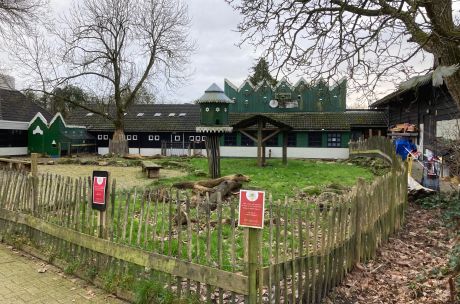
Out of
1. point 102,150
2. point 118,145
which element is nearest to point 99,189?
point 118,145

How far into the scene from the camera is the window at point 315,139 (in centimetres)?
3195

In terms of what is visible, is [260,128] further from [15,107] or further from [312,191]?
[15,107]

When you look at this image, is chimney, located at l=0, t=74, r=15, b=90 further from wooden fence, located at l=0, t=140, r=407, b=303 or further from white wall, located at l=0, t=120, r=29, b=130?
wooden fence, located at l=0, t=140, r=407, b=303

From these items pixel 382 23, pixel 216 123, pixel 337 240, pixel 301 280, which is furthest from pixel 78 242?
pixel 216 123

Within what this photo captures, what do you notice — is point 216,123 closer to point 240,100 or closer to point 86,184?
point 86,184

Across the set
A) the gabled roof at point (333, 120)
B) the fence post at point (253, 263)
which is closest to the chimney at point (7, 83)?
the gabled roof at point (333, 120)

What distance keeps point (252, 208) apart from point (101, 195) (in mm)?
2541

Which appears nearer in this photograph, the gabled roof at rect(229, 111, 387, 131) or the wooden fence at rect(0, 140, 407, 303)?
the wooden fence at rect(0, 140, 407, 303)

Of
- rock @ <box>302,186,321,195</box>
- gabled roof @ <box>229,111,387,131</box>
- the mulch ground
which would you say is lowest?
the mulch ground

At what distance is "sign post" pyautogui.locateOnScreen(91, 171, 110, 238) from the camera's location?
520 centimetres

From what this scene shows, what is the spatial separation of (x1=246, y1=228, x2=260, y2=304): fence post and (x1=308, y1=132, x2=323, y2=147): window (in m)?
29.2

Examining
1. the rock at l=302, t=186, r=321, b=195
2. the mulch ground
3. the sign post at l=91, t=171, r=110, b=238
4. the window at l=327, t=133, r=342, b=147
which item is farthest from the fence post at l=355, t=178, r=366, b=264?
the window at l=327, t=133, r=342, b=147

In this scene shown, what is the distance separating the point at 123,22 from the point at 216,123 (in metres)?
19.5

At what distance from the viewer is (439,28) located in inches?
224
